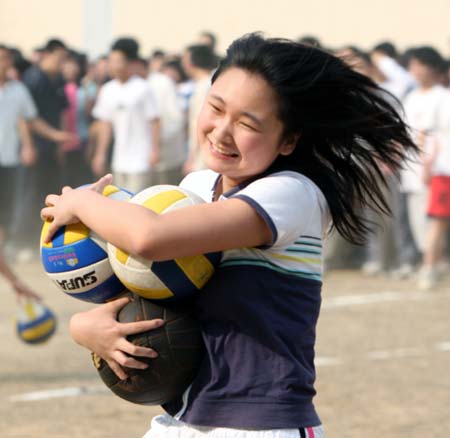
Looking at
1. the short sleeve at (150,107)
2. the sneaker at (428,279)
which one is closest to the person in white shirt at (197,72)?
the short sleeve at (150,107)

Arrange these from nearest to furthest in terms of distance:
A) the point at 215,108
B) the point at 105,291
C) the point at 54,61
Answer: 1. the point at 215,108
2. the point at 105,291
3. the point at 54,61

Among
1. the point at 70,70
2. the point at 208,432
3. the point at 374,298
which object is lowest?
the point at 374,298

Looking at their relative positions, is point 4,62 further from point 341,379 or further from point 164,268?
point 164,268

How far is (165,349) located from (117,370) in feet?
0.55

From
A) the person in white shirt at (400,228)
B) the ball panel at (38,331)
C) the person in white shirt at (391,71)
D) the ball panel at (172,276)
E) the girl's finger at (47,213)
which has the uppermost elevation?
the girl's finger at (47,213)

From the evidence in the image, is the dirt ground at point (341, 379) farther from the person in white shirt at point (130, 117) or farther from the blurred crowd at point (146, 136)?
the person in white shirt at point (130, 117)

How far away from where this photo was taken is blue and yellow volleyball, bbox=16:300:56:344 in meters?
7.16

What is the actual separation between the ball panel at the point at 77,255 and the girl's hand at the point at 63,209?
53 millimetres

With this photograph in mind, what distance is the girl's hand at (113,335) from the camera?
10.7 ft

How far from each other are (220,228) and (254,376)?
0.43m

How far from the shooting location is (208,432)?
10.6ft

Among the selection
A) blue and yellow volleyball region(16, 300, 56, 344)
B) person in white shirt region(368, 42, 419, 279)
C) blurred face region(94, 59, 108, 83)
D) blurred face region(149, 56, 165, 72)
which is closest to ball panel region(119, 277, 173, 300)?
blue and yellow volleyball region(16, 300, 56, 344)

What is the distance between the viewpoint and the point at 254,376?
319 cm

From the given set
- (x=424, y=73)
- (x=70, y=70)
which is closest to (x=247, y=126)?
(x=424, y=73)
